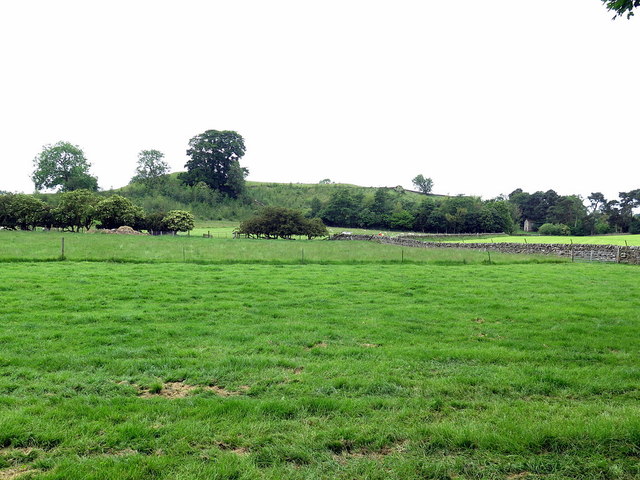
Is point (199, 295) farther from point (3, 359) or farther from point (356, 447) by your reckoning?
point (356, 447)

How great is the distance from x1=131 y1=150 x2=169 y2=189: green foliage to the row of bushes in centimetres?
4147

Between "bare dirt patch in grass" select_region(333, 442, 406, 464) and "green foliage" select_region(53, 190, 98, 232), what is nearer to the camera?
"bare dirt patch in grass" select_region(333, 442, 406, 464)

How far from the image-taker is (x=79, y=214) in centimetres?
6556

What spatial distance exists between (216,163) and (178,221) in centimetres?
4897

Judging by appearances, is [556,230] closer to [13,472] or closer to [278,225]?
[278,225]

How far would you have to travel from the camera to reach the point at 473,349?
326 inches

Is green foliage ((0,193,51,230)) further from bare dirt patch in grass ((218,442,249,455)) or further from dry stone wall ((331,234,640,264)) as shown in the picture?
bare dirt patch in grass ((218,442,249,455))

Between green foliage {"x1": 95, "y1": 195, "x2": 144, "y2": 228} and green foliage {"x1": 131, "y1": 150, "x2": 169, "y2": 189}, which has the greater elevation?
green foliage {"x1": 131, "y1": 150, "x2": 169, "y2": 189}

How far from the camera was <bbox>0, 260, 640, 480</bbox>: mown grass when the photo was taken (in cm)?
447

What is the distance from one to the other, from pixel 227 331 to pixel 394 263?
18.7m

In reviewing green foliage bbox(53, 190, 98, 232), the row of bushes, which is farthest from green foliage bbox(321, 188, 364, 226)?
green foliage bbox(53, 190, 98, 232)

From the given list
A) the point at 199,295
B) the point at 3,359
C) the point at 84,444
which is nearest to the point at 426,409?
the point at 84,444

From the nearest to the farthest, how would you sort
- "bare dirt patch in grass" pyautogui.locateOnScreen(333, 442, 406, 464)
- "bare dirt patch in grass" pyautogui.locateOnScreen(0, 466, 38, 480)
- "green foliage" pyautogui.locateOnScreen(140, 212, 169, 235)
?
"bare dirt patch in grass" pyautogui.locateOnScreen(0, 466, 38, 480) < "bare dirt patch in grass" pyautogui.locateOnScreen(333, 442, 406, 464) < "green foliage" pyautogui.locateOnScreen(140, 212, 169, 235)

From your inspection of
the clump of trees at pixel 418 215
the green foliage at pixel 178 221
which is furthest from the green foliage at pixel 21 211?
the clump of trees at pixel 418 215
